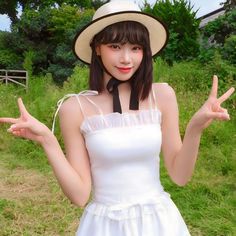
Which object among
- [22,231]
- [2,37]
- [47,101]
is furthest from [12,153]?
[2,37]

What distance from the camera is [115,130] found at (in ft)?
5.70

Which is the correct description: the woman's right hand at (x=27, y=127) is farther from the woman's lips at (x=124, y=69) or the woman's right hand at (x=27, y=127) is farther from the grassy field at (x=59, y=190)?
the grassy field at (x=59, y=190)

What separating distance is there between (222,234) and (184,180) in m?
2.07

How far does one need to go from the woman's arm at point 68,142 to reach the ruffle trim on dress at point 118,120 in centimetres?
5

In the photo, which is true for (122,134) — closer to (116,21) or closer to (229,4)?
(116,21)

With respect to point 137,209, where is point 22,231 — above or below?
below

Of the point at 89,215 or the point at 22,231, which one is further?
the point at 22,231

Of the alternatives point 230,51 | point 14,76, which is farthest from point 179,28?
point 14,76

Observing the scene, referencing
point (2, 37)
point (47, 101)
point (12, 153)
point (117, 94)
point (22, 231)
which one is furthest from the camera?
point (2, 37)

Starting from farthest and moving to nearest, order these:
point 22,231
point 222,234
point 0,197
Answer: point 0,197
point 22,231
point 222,234

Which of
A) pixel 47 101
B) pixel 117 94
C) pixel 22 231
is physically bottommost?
pixel 22 231

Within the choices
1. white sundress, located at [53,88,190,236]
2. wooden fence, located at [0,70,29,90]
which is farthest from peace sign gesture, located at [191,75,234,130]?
wooden fence, located at [0,70,29,90]

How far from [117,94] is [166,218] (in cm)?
49

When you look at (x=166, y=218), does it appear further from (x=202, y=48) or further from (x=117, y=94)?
(x=202, y=48)
